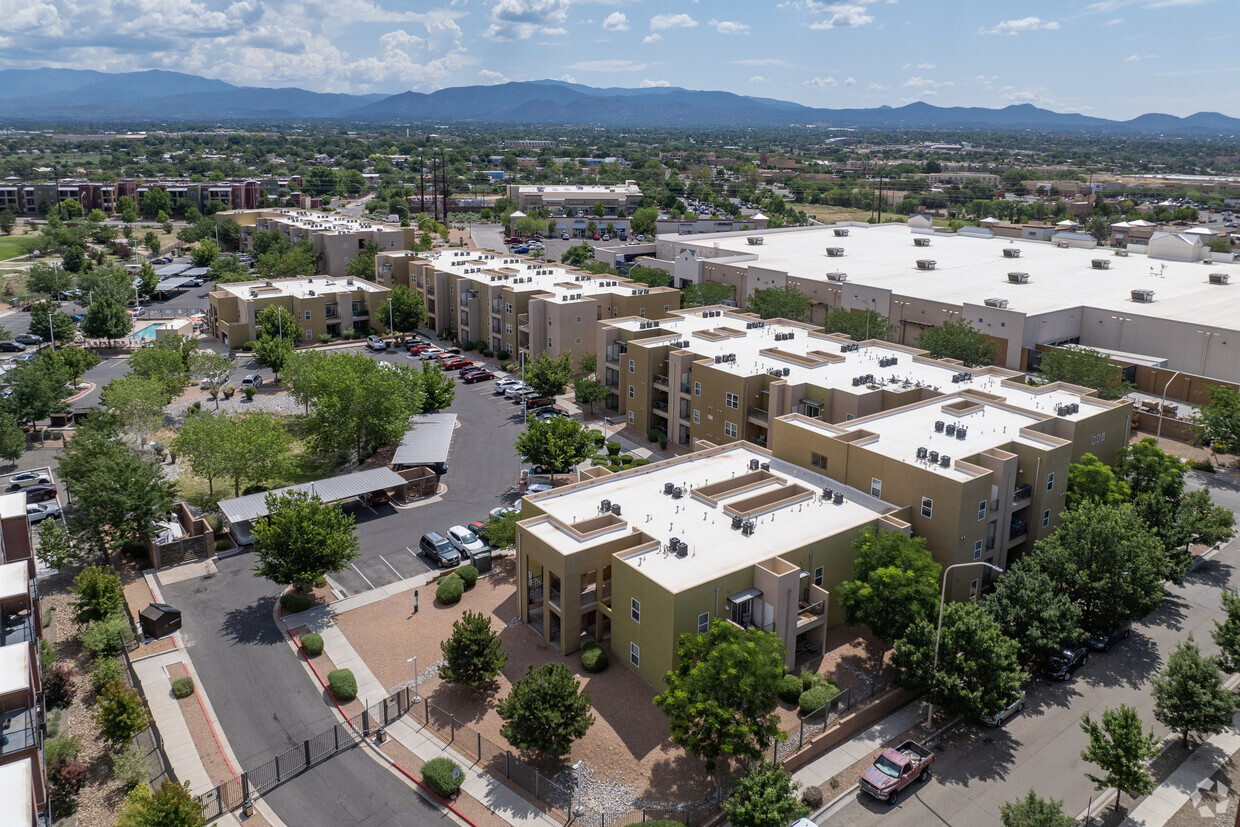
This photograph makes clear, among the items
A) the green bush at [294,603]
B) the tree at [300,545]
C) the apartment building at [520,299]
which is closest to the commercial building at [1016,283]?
the apartment building at [520,299]

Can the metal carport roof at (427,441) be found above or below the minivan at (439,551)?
above

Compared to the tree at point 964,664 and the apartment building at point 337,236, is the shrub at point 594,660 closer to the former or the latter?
the tree at point 964,664

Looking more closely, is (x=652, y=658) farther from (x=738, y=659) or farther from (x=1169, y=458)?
Result: (x=1169, y=458)

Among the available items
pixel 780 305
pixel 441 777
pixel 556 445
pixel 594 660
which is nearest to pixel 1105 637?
pixel 594 660

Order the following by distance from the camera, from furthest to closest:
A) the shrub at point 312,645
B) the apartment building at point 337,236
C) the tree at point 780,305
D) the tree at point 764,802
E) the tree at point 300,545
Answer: the apartment building at point 337,236, the tree at point 780,305, the tree at point 300,545, the shrub at point 312,645, the tree at point 764,802

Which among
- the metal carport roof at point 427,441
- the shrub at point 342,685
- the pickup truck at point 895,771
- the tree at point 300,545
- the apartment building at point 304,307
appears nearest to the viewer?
the pickup truck at point 895,771

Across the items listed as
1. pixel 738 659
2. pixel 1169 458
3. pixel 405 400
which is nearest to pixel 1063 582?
pixel 1169 458

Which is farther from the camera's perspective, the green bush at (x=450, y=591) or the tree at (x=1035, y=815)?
the green bush at (x=450, y=591)
